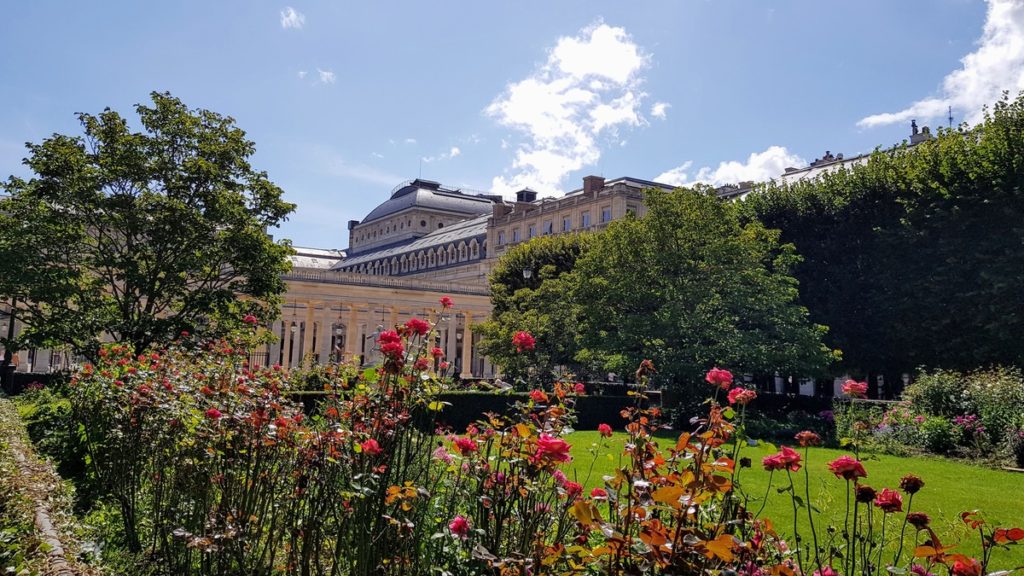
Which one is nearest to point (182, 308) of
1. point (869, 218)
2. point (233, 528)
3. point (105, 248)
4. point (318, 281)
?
point (105, 248)

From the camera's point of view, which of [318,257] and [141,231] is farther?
[318,257]

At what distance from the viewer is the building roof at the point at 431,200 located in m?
108

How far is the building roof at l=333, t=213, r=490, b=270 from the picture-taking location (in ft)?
275

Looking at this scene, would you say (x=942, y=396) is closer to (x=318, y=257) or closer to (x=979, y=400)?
(x=979, y=400)

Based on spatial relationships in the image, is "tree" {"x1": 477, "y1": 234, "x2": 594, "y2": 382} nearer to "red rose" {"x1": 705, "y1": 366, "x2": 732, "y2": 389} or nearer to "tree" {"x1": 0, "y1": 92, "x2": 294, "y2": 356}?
"tree" {"x1": 0, "y1": 92, "x2": 294, "y2": 356}

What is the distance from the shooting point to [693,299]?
26.2 metres

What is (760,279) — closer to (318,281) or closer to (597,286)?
(597,286)

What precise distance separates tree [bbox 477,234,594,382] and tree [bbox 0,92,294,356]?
1175cm

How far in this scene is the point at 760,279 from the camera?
2627cm

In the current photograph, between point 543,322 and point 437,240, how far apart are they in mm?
57815

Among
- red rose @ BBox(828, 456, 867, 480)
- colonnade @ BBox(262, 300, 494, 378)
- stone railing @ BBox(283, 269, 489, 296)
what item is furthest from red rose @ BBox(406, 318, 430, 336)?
stone railing @ BBox(283, 269, 489, 296)

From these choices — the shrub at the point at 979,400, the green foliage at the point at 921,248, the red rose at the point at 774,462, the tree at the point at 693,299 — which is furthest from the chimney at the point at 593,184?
the red rose at the point at 774,462

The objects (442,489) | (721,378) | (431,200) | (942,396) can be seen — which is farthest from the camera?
(431,200)

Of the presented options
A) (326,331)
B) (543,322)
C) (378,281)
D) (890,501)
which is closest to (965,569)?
(890,501)
